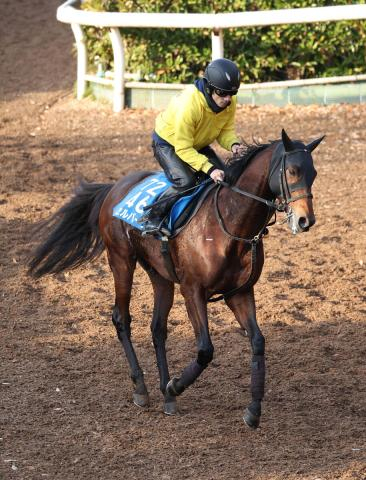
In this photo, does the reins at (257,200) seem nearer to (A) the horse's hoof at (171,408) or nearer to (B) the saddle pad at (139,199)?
(B) the saddle pad at (139,199)

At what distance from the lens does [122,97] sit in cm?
1395

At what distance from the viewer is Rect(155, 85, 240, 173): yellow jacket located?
6.39 m

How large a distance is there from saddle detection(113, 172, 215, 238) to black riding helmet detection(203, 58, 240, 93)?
68 centimetres

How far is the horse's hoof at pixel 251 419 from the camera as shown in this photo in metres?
6.16

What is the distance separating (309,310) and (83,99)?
7720 mm

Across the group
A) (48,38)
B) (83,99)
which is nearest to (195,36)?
(83,99)

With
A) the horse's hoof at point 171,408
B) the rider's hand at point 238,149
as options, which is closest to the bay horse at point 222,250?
the horse's hoof at point 171,408

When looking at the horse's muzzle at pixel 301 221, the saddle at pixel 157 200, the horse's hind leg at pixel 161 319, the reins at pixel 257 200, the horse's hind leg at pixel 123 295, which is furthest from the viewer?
the horse's hind leg at pixel 123 295

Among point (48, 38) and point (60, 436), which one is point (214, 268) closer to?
point (60, 436)

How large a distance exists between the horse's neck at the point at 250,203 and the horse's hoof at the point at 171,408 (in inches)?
51.7

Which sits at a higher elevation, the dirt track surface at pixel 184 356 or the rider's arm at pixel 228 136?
the rider's arm at pixel 228 136

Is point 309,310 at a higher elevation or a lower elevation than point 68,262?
lower

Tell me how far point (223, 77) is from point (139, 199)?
1.14m

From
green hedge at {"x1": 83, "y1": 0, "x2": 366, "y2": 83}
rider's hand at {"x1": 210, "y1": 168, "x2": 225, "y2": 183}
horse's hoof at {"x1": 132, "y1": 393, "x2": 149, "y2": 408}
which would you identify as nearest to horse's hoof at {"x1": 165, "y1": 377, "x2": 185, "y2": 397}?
horse's hoof at {"x1": 132, "y1": 393, "x2": 149, "y2": 408}
